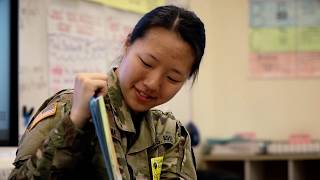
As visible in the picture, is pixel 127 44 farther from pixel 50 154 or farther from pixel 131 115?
pixel 50 154

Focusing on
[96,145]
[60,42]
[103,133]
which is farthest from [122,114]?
[60,42]

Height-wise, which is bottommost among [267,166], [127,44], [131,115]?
[267,166]

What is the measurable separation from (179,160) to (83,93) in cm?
37

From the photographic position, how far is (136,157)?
3.38 feet

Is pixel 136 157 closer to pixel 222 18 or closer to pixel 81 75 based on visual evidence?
pixel 81 75

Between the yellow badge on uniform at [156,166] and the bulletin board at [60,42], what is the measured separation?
A: 771 mm

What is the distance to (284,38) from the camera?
342cm

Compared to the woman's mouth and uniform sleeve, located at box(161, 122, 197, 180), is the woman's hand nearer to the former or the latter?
the woman's mouth

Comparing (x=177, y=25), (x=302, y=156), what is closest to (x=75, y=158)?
(x=177, y=25)

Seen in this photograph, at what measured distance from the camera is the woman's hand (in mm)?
827

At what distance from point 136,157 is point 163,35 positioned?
Result: 25 centimetres

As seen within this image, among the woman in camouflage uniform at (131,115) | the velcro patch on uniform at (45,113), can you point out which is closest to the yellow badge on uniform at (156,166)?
the woman in camouflage uniform at (131,115)

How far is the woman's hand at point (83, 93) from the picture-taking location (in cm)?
83

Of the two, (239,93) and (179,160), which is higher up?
(239,93)
